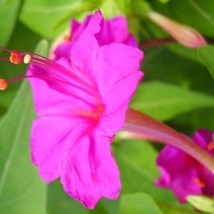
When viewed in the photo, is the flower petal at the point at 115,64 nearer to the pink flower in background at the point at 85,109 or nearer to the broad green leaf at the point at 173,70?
the pink flower in background at the point at 85,109

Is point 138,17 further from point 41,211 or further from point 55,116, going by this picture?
point 41,211

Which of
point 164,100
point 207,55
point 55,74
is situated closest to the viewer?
point 207,55

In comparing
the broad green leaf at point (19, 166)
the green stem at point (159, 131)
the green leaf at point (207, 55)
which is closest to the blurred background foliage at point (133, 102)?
the broad green leaf at point (19, 166)

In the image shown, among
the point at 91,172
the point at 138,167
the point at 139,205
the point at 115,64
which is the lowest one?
the point at 138,167

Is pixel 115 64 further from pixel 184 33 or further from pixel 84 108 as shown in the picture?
pixel 184 33

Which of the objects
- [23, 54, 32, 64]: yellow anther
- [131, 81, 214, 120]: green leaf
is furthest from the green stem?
[131, 81, 214, 120]: green leaf

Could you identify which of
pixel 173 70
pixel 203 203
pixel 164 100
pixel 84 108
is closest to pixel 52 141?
pixel 84 108
